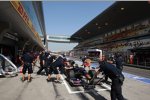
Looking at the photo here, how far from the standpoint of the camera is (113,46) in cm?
4588

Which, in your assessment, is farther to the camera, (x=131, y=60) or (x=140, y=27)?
(x=140, y=27)

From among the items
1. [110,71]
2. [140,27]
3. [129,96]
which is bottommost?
[129,96]

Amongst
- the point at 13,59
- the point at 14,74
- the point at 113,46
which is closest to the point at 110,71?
the point at 14,74

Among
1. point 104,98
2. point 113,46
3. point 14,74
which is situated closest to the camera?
point 104,98

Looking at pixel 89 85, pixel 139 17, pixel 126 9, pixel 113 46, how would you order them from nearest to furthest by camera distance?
1. pixel 89 85
2. pixel 126 9
3. pixel 139 17
4. pixel 113 46

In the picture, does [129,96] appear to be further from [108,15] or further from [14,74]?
[108,15]

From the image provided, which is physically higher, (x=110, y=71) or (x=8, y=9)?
(x=8, y=9)

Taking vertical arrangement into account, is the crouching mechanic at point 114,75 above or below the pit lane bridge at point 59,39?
below

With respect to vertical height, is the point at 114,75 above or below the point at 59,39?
below

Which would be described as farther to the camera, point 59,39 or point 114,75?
point 59,39

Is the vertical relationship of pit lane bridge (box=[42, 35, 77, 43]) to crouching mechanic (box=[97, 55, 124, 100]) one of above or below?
above

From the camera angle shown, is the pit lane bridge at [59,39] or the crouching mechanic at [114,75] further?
the pit lane bridge at [59,39]

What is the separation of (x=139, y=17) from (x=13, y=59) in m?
19.4

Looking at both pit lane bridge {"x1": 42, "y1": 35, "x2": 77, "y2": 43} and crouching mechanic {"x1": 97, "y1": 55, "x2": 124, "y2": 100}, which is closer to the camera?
crouching mechanic {"x1": 97, "y1": 55, "x2": 124, "y2": 100}
